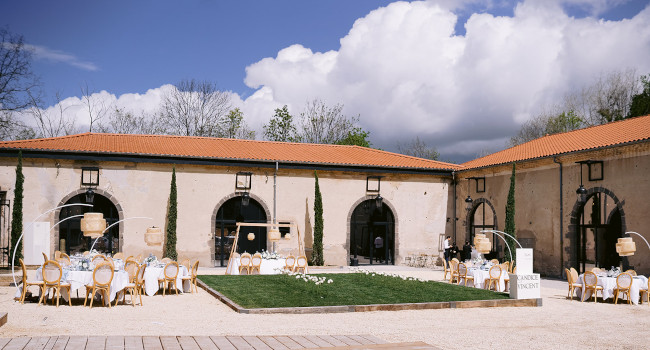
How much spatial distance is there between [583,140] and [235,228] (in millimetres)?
12748

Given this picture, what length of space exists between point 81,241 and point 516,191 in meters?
15.5

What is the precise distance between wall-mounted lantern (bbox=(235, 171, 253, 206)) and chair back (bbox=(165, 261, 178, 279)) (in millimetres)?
8834

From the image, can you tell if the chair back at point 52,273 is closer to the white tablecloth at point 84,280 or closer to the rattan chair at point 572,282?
the white tablecloth at point 84,280

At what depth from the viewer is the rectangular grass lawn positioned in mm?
11289

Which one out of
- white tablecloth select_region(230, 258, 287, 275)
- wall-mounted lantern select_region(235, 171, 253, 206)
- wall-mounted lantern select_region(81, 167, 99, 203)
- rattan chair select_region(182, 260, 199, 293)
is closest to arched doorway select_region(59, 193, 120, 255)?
wall-mounted lantern select_region(81, 167, 99, 203)

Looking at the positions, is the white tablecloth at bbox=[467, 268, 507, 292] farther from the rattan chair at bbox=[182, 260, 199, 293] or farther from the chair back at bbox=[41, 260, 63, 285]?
the chair back at bbox=[41, 260, 63, 285]

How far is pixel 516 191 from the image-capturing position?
20781mm

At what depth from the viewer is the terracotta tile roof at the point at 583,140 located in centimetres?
1745

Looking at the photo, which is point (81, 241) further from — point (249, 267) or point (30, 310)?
point (30, 310)

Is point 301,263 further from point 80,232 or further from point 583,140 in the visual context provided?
point 583,140

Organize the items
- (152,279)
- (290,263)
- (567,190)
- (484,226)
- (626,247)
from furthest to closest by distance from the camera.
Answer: (484,226)
(567,190)
(290,263)
(152,279)
(626,247)

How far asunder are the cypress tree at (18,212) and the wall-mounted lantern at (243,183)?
7.17 m

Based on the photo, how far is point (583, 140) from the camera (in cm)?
1950

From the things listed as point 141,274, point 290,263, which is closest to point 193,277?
point 141,274
